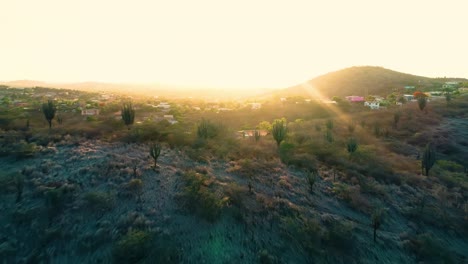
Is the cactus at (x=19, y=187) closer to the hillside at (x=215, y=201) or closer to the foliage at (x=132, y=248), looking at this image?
the hillside at (x=215, y=201)

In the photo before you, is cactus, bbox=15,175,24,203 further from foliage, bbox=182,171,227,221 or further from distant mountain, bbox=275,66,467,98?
distant mountain, bbox=275,66,467,98

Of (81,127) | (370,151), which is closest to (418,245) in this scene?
(370,151)

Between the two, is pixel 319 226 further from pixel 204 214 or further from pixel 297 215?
pixel 204 214

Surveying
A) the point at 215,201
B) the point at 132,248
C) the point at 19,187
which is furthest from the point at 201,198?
the point at 19,187

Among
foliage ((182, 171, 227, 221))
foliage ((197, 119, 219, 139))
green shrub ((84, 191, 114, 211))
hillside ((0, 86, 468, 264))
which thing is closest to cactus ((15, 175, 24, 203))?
hillside ((0, 86, 468, 264))

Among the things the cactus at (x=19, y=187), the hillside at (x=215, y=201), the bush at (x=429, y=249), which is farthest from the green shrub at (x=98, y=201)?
the bush at (x=429, y=249)

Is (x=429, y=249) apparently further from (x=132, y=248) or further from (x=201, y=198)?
(x=132, y=248)
